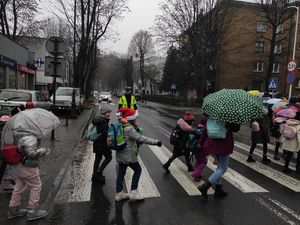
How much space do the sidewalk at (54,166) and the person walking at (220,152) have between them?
2667 mm

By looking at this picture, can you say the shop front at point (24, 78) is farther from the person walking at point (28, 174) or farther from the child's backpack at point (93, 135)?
the person walking at point (28, 174)

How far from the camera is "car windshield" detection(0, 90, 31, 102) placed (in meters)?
12.8

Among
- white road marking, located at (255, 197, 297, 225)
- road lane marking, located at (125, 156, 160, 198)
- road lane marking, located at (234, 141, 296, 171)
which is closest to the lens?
white road marking, located at (255, 197, 297, 225)

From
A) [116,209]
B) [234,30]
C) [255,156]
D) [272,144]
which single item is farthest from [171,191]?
[234,30]

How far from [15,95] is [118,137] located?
9517 millimetres

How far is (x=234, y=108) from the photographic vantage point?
488 cm

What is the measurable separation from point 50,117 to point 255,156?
6.74 m

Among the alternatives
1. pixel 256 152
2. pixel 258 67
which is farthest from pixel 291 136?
pixel 258 67

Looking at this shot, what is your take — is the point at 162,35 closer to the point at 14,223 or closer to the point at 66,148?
the point at 66,148

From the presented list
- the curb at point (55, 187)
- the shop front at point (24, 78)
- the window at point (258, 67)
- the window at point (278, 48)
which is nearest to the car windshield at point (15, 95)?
the curb at point (55, 187)

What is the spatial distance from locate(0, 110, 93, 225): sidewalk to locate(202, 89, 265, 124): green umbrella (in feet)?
10.0

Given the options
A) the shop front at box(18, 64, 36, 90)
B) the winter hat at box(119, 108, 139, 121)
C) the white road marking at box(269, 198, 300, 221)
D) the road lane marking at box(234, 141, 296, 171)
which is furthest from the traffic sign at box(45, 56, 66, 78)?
the shop front at box(18, 64, 36, 90)

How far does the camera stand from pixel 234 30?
42.5 metres

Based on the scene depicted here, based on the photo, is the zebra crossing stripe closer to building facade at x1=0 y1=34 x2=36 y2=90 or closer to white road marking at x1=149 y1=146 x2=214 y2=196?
white road marking at x1=149 y1=146 x2=214 y2=196
